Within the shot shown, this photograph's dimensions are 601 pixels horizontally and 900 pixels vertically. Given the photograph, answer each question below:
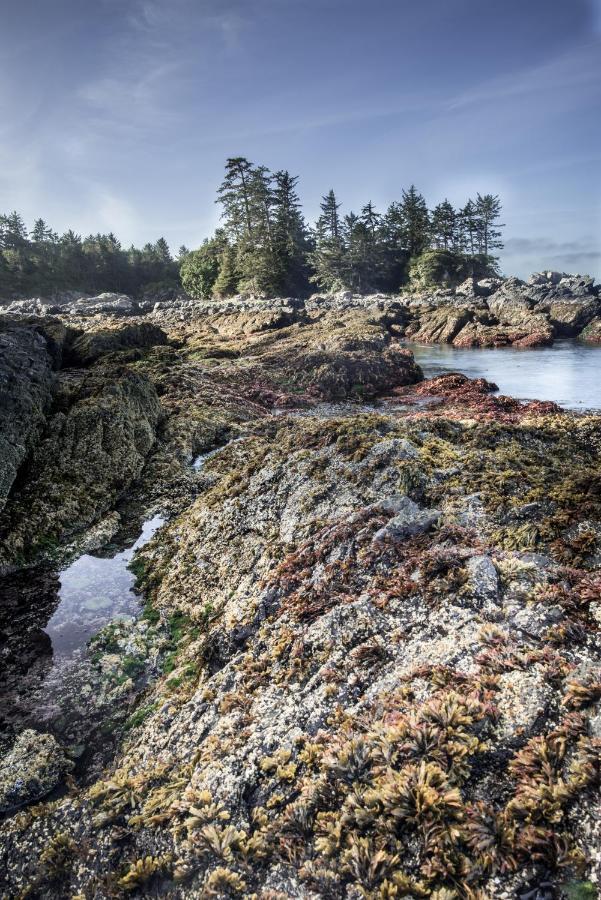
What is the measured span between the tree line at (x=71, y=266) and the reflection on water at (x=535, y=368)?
97.7 m

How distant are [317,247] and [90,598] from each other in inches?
3820

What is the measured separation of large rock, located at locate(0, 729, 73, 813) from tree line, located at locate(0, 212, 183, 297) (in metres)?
127

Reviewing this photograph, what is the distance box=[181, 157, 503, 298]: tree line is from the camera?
86.2 m

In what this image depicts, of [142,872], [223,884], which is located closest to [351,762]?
[223,884]

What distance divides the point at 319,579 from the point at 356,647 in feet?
5.30

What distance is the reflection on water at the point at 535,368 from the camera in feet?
83.7

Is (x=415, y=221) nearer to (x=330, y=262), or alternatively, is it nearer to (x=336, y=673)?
(x=330, y=262)

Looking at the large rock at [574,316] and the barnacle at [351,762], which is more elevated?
the large rock at [574,316]

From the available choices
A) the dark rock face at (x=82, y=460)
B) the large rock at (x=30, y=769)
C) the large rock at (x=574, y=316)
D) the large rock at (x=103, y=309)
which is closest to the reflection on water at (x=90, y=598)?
the dark rock face at (x=82, y=460)

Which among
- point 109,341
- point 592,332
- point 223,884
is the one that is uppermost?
point 109,341

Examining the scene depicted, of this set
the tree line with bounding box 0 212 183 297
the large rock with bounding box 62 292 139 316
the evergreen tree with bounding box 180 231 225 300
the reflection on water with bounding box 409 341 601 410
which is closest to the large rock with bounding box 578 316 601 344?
the reflection on water with bounding box 409 341 601 410

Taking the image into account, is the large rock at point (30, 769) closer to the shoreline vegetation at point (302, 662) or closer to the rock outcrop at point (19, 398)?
the shoreline vegetation at point (302, 662)

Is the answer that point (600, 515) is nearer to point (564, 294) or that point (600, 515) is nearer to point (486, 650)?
point (486, 650)

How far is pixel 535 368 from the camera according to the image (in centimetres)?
3459
